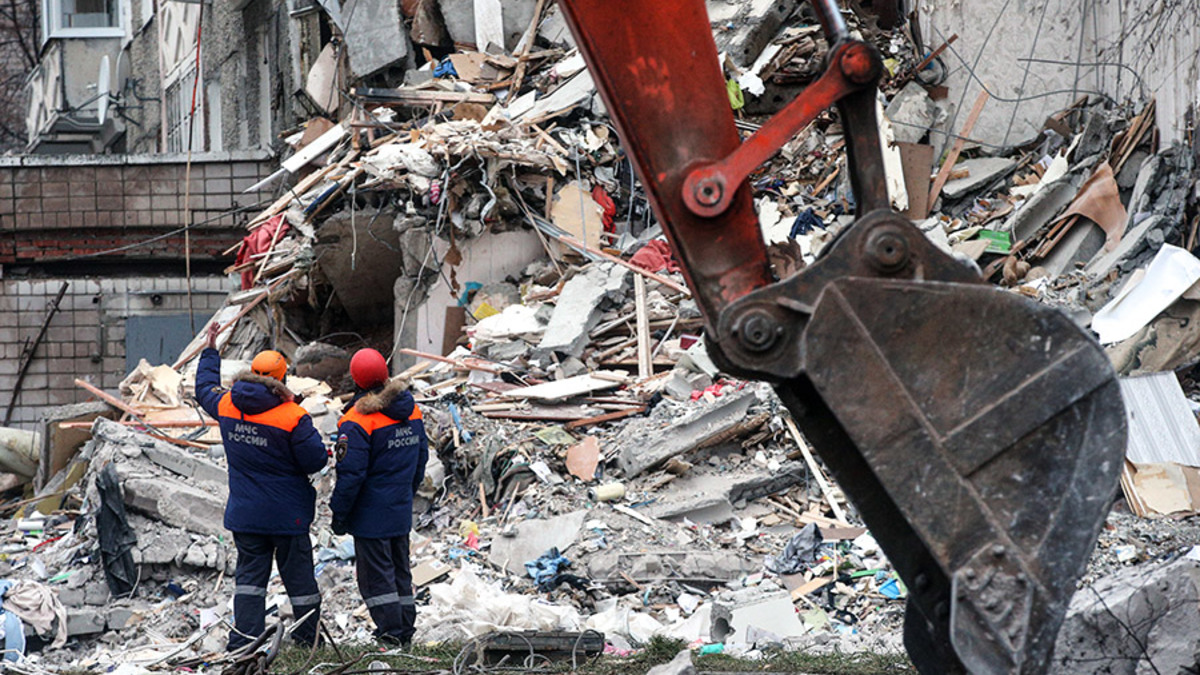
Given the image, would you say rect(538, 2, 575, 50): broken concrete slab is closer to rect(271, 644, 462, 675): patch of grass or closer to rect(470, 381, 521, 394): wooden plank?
rect(470, 381, 521, 394): wooden plank

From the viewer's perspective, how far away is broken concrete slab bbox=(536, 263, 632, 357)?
11664 millimetres

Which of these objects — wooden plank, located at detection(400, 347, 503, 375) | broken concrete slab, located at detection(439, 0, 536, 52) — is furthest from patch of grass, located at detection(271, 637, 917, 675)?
broken concrete slab, located at detection(439, 0, 536, 52)

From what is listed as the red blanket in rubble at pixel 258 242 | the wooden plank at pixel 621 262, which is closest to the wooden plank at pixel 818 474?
the wooden plank at pixel 621 262

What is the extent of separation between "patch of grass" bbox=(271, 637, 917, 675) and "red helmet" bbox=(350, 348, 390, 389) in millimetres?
1385

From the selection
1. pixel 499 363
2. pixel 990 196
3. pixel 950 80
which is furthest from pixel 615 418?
Answer: pixel 950 80

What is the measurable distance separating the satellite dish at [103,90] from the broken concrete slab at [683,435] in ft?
55.9

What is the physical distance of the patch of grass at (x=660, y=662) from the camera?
5.50 meters

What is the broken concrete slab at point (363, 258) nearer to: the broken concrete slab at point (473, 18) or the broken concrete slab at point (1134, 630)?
the broken concrete slab at point (473, 18)

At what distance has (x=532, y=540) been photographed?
28.8ft

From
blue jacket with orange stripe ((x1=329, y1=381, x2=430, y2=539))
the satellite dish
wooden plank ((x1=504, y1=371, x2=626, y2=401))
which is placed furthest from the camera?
the satellite dish

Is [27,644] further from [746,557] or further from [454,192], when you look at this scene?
[454,192]

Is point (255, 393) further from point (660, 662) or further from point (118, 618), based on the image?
point (118, 618)

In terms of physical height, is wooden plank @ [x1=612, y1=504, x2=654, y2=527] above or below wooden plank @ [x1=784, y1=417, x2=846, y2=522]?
below

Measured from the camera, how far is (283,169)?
50.9ft
